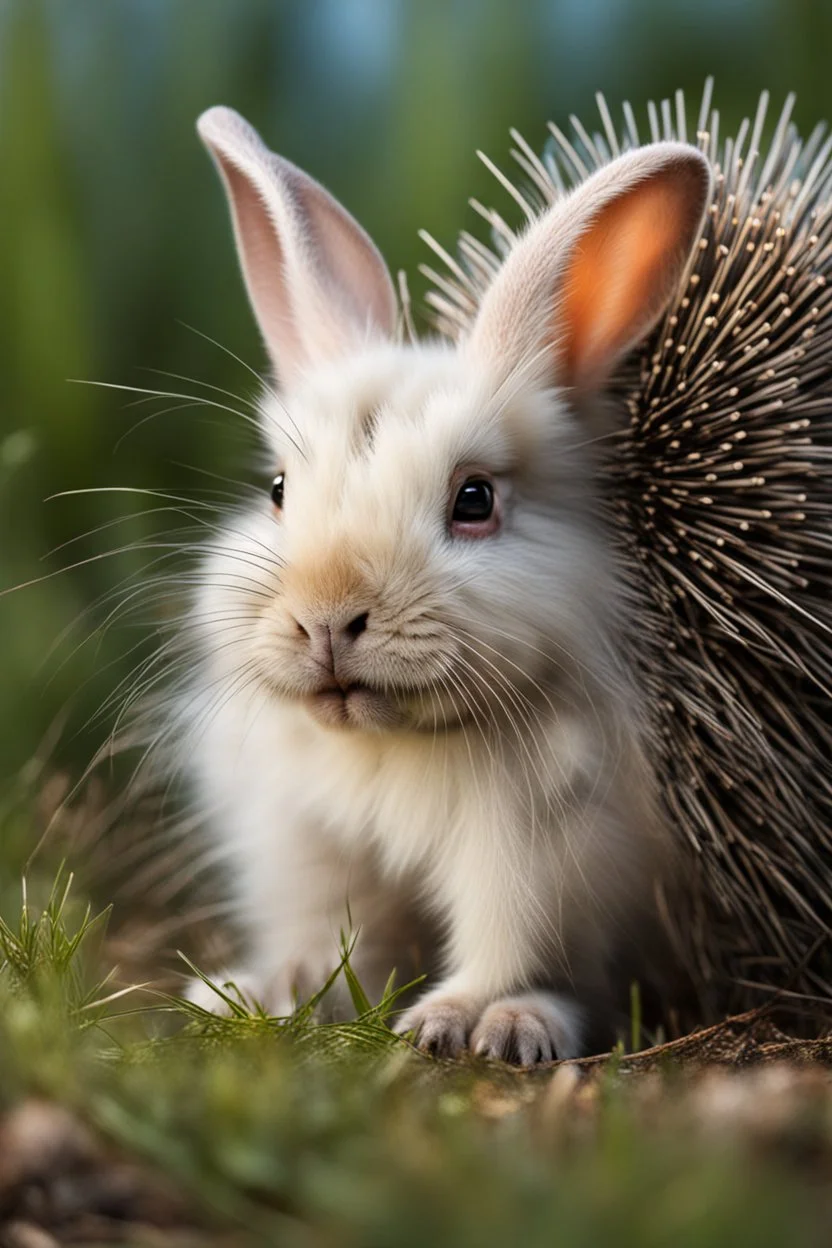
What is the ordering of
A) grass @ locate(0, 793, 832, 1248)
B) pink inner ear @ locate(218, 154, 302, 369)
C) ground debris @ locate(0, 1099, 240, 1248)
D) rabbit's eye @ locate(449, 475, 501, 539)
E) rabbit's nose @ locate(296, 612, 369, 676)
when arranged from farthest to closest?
1. pink inner ear @ locate(218, 154, 302, 369)
2. rabbit's eye @ locate(449, 475, 501, 539)
3. rabbit's nose @ locate(296, 612, 369, 676)
4. ground debris @ locate(0, 1099, 240, 1248)
5. grass @ locate(0, 793, 832, 1248)

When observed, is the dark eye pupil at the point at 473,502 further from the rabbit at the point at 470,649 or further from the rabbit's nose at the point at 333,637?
the rabbit's nose at the point at 333,637

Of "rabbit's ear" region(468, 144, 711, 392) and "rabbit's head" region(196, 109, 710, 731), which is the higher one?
"rabbit's ear" region(468, 144, 711, 392)

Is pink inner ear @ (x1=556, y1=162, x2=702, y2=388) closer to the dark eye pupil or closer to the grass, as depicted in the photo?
the dark eye pupil

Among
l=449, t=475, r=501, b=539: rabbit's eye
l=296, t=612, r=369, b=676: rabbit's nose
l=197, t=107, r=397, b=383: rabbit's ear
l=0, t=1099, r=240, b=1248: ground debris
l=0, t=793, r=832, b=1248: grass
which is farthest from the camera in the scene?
l=197, t=107, r=397, b=383: rabbit's ear

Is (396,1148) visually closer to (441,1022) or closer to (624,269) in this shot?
(441,1022)

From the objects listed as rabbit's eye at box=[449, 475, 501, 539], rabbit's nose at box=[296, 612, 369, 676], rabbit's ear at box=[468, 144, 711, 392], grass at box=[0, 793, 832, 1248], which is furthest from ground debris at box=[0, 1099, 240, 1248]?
rabbit's ear at box=[468, 144, 711, 392]

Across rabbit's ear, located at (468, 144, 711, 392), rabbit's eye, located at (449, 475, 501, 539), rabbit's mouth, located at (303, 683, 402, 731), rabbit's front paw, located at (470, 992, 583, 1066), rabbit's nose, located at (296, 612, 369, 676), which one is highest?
rabbit's ear, located at (468, 144, 711, 392)

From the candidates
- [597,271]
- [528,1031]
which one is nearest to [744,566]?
[597,271]

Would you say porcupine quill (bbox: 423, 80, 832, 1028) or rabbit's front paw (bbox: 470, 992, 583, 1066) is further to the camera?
porcupine quill (bbox: 423, 80, 832, 1028)
